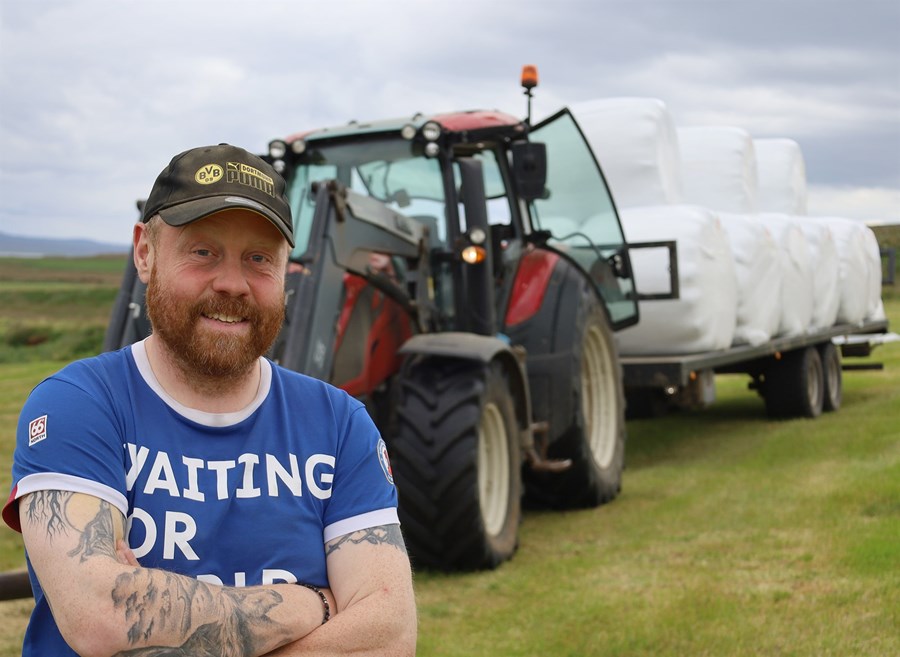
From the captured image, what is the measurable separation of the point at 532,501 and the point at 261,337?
6264 mm

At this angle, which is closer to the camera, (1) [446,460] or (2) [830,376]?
(1) [446,460]

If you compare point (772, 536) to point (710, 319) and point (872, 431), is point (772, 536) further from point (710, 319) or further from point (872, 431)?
point (872, 431)

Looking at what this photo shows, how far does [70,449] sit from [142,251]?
47cm

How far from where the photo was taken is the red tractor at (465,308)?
6.06 meters

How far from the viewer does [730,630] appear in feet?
16.4

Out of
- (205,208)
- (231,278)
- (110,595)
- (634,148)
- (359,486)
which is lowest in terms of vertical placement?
(110,595)

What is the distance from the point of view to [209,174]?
2.33m

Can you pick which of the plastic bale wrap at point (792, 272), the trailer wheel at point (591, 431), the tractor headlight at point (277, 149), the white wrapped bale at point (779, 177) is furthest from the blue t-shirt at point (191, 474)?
the white wrapped bale at point (779, 177)

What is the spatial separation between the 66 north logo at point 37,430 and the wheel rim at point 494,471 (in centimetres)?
→ 434

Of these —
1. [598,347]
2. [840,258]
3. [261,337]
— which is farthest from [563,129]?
[840,258]

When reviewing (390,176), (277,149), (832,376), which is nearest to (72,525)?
(390,176)

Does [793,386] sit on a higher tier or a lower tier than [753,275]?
lower

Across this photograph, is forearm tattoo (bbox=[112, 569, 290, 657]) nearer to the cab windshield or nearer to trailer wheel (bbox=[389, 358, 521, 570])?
trailer wheel (bbox=[389, 358, 521, 570])

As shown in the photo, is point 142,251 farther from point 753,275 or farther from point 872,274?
point 872,274
